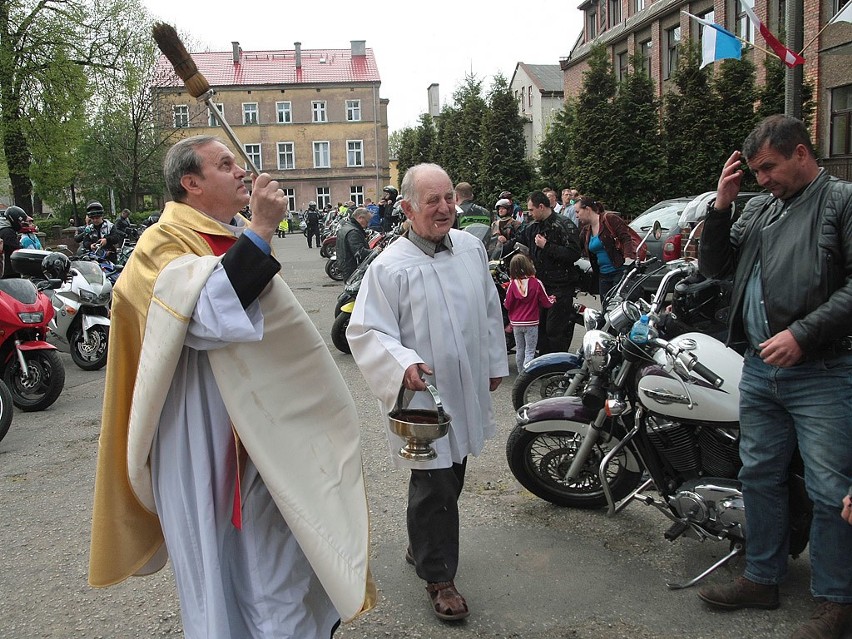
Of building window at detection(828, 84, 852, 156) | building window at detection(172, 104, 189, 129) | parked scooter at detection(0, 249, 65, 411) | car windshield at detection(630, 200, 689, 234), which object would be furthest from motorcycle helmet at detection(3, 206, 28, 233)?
building window at detection(172, 104, 189, 129)

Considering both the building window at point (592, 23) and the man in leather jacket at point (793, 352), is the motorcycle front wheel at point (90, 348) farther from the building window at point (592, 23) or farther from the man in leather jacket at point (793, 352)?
the building window at point (592, 23)

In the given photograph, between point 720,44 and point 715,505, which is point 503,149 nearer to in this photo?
point 720,44

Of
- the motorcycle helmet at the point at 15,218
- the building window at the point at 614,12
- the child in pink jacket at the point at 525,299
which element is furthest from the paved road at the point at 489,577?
the building window at the point at 614,12

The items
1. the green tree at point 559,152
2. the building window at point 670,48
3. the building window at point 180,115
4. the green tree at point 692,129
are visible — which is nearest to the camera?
the green tree at point 692,129

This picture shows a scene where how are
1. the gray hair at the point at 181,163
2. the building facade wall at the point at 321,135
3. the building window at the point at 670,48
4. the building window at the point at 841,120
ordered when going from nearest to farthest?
the gray hair at the point at 181,163
the building window at the point at 841,120
the building window at the point at 670,48
the building facade wall at the point at 321,135

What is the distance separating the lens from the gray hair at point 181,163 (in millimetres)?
2615

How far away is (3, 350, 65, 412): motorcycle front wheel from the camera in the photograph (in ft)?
25.1

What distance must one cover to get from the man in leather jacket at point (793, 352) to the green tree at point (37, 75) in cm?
2987

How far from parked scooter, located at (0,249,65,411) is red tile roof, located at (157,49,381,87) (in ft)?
198

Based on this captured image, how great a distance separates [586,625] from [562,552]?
2.36 ft

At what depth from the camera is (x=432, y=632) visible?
11.1ft

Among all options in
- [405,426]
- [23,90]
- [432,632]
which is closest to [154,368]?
[405,426]

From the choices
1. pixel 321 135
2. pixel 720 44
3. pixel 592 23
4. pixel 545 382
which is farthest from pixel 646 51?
pixel 321 135

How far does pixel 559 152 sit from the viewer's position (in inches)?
1088
